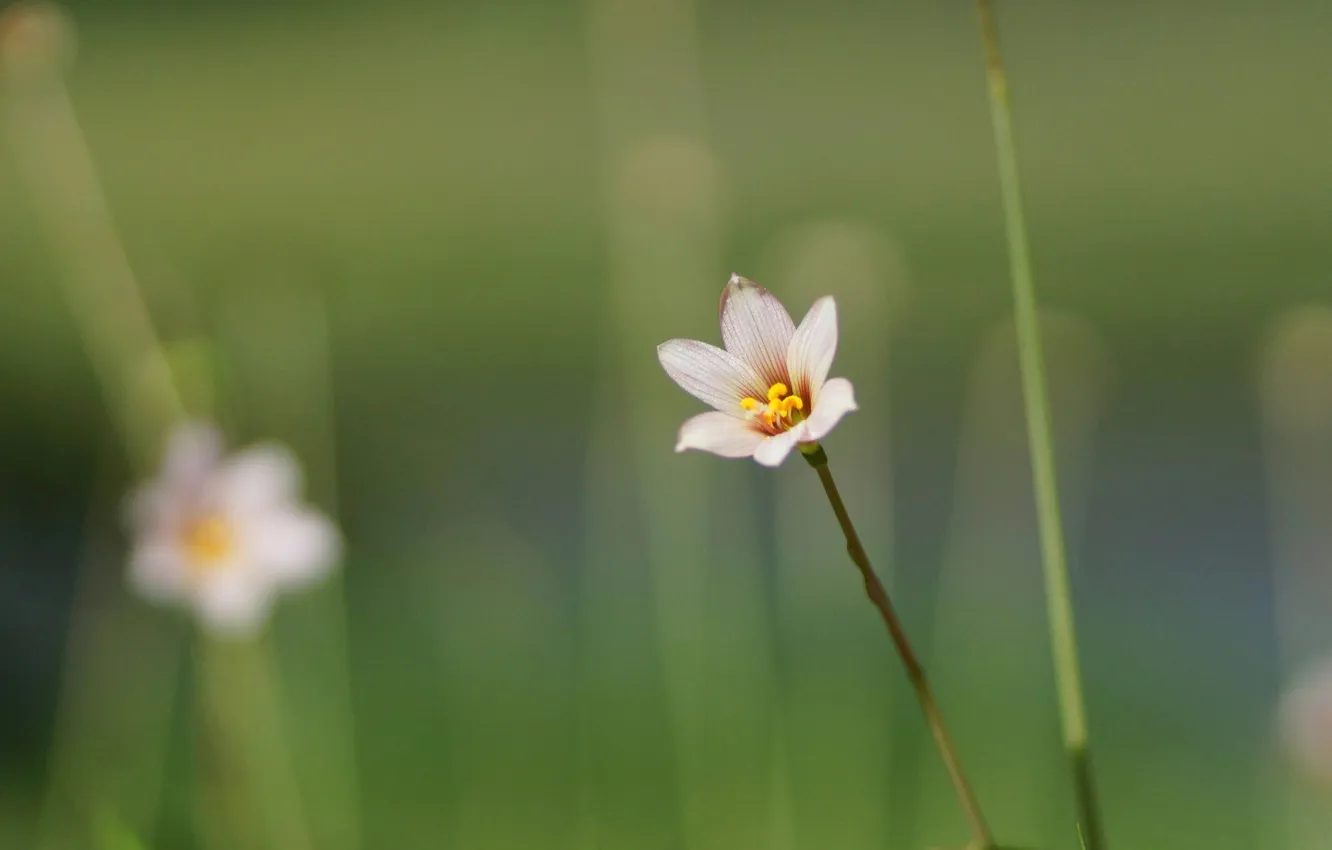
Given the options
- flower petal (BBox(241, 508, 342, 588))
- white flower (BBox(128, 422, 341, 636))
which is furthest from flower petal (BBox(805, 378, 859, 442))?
flower petal (BBox(241, 508, 342, 588))

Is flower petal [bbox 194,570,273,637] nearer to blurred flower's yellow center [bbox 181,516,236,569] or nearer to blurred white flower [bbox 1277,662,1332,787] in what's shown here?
blurred flower's yellow center [bbox 181,516,236,569]

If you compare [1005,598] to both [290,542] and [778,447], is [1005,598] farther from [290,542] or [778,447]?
[778,447]

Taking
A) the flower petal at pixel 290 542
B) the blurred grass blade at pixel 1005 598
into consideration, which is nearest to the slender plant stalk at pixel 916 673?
the blurred grass blade at pixel 1005 598

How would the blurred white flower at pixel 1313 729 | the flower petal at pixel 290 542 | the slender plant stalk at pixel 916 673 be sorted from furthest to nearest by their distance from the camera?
1. the flower petal at pixel 290 542
2. the blurred white flower at pixel 1313 729
3. the slender plant stalk at pixel 916 673

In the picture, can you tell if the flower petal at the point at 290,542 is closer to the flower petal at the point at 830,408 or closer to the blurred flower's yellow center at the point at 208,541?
the blurred flower's yellow center at the point at 208,541

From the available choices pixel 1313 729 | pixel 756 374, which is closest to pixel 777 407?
pixel 756 374

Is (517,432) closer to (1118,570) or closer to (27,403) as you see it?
(27,403)

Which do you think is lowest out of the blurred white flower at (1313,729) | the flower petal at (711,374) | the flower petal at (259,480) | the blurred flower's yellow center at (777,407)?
the blurred white flower at (1313,729)

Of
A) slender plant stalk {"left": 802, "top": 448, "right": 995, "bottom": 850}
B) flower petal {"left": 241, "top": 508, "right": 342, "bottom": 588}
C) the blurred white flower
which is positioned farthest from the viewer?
flower petal {"left": 241, "top": 508, "right": 342, "bottom": 588}
